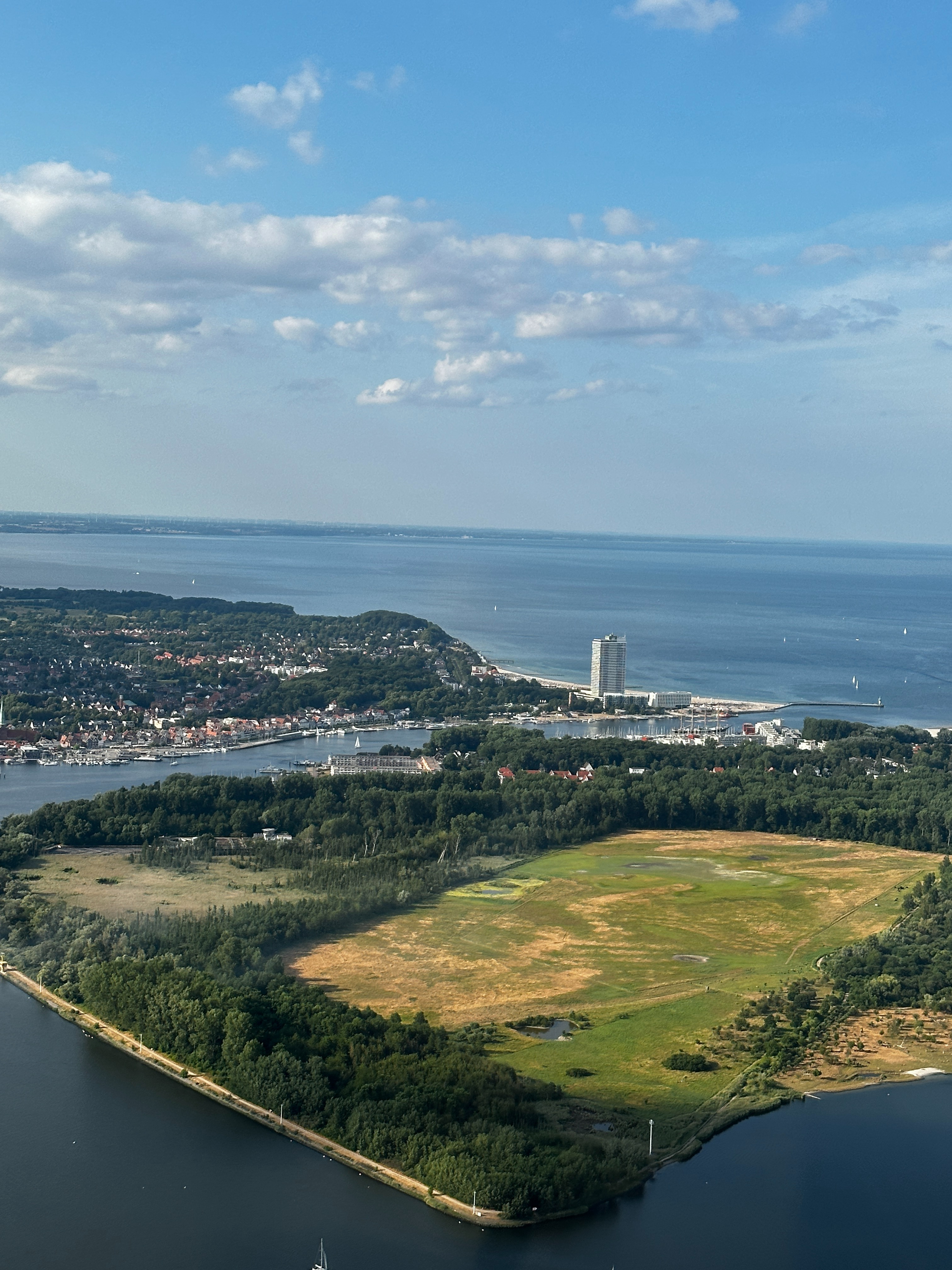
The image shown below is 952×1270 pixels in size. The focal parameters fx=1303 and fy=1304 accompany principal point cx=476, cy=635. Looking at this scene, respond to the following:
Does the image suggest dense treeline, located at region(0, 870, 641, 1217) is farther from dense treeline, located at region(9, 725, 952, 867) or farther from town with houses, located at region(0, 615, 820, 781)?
town with houses, located at region(0, 615, 820, 781)

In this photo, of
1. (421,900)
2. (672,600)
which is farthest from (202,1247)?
(672,600)

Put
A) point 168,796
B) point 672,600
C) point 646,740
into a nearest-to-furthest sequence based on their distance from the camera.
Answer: point 168,796 → point 646,740 → point 672,600

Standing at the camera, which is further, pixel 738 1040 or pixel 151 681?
pixel 151 681

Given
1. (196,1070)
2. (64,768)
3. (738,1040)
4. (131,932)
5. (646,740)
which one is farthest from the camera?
(646,740)

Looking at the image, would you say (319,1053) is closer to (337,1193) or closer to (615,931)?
(337,1193)

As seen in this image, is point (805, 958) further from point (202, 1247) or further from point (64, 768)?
point (64, 768)

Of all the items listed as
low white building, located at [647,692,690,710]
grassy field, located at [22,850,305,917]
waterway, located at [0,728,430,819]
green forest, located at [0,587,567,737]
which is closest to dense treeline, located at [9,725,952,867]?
grassy field, located at [22,850,305,917]
